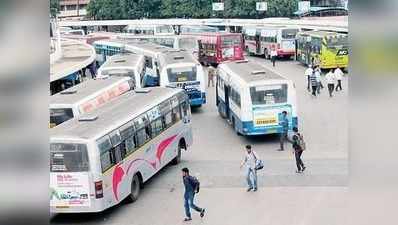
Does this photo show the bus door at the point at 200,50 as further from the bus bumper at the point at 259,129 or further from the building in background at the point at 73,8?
the building in background at the point at 73,8

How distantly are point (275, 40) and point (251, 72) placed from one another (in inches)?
829

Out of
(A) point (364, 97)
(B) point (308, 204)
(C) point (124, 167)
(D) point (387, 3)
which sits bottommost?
(B) point (308, 204)

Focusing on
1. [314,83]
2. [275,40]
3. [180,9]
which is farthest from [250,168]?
[180,9]

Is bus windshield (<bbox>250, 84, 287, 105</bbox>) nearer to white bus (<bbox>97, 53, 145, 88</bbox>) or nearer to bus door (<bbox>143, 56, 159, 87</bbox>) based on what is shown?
white bus (<bbox>97, 53, 145, 88</bbox>)

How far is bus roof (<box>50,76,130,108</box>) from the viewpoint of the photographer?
16.5m

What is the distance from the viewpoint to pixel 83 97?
16734 millimetres

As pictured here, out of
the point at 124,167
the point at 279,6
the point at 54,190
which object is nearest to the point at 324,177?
the point at 124,167

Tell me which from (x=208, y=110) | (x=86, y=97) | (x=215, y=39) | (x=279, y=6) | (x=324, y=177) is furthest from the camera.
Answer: (x=279, y=6)

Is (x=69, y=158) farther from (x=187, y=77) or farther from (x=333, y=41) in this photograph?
(x=333, y=41)

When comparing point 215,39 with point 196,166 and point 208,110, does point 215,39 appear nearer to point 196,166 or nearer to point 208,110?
point 208,110

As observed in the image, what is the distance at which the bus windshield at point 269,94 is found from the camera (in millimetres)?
17438

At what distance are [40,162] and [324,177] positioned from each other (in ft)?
39.4

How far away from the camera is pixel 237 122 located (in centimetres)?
1845

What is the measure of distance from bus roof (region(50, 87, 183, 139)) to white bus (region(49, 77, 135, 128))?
1195 mm
